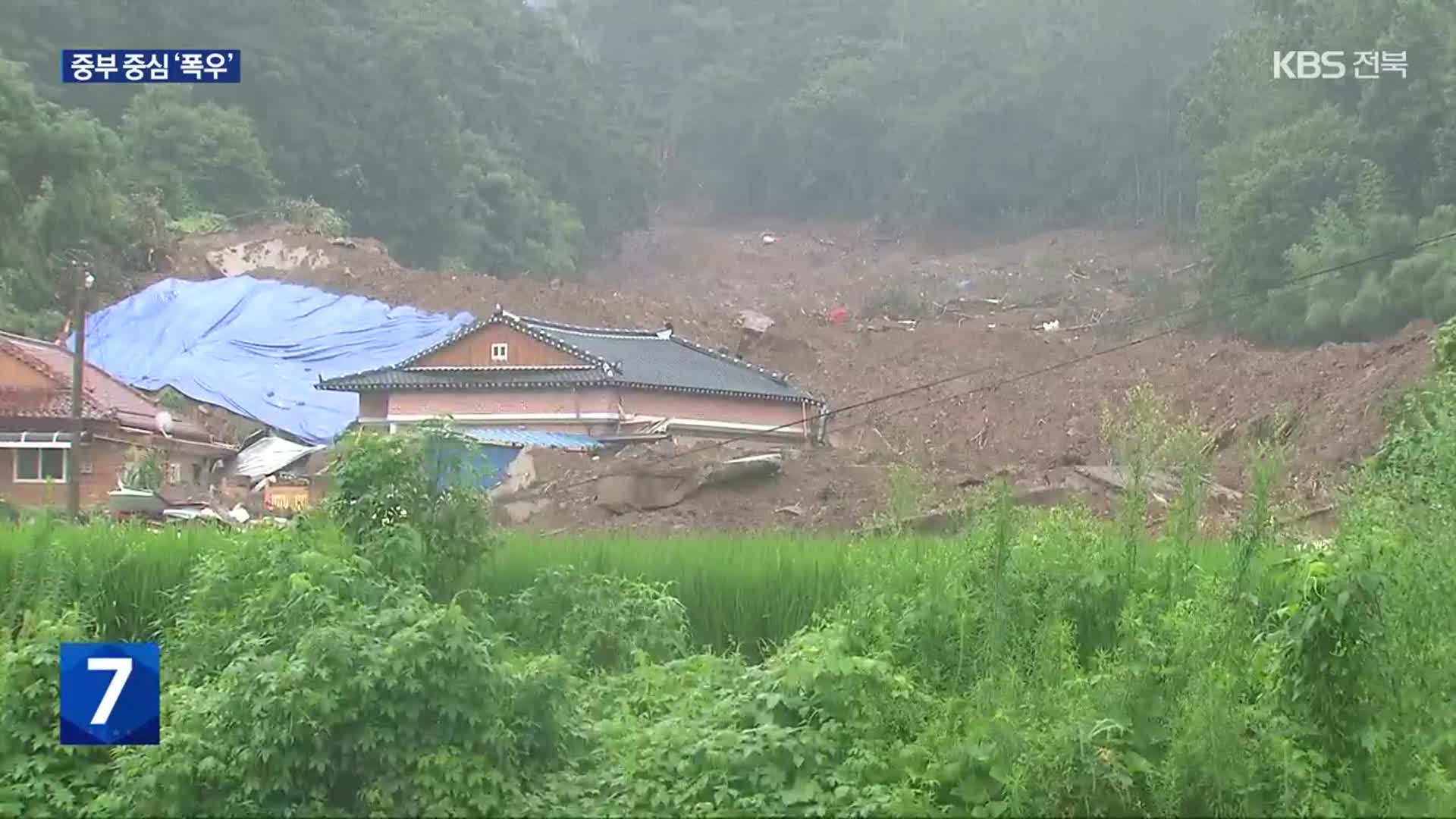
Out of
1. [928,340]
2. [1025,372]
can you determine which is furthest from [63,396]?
[1025,372]

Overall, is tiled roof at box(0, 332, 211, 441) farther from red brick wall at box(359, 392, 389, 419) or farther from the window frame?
red brick wall at box(359, 392, 389, 419)

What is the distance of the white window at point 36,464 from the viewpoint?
66.9ft

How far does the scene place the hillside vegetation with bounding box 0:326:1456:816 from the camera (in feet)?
18.8

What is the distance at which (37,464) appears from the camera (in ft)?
67.2

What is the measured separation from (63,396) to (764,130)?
3901 centimetres

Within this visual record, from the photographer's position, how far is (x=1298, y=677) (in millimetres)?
5902

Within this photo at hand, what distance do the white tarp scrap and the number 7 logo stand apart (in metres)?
16.6

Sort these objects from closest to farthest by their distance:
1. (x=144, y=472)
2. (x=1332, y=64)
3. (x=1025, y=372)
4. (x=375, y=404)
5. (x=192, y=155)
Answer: (x=144, y=472)
(x=375, y=404)
(x=1025, y=372)
(x=1332, y=64)
(x=192, y=155)

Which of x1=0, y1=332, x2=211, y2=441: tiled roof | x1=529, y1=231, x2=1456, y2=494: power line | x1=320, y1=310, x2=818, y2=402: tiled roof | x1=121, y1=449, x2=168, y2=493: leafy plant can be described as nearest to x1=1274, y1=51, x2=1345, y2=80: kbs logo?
x1=529, y1=231, x2=1456, y2=494: power line

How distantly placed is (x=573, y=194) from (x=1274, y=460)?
45197 mm

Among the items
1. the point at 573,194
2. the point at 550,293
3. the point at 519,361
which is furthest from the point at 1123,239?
the point at 519,361

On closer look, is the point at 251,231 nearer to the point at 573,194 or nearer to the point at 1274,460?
the point at 573,194

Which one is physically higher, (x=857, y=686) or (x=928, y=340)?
(x=928, y=340)

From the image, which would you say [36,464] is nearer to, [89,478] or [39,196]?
[89,478]
